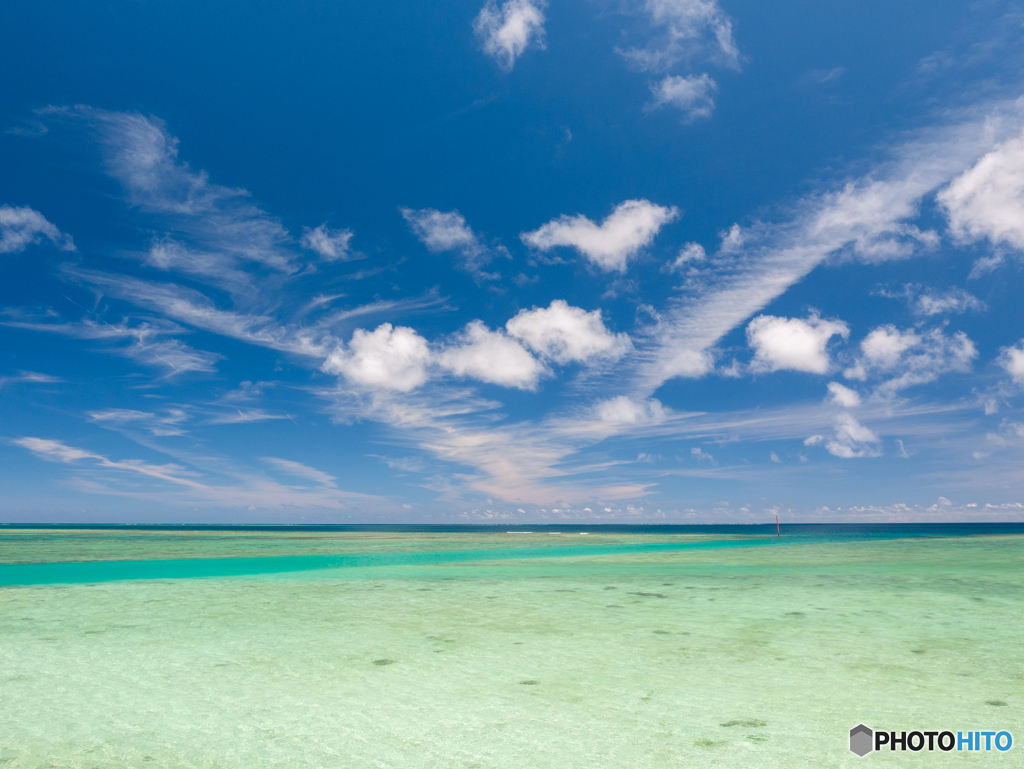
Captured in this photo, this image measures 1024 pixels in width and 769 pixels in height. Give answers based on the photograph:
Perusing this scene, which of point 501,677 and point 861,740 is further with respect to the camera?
point 501,677

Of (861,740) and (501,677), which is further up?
(861,740)

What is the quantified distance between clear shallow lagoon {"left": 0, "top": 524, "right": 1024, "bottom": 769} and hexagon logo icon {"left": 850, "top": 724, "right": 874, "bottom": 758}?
0.12m

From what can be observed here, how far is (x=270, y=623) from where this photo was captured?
39.2ft

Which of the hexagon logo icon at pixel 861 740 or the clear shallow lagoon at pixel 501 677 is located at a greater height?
the hexagon logo icon at pixel 861 740

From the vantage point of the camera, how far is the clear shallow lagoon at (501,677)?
5621mm

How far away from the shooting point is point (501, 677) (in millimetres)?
7887

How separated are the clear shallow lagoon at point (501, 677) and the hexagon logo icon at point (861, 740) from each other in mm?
117

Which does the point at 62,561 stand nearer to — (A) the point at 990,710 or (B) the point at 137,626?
(B) the point at 137,626

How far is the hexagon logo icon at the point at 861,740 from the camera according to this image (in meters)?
5.51

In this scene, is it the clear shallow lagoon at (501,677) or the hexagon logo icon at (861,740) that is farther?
the clear shallow lagoon at (501,677)

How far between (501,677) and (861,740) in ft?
13.5

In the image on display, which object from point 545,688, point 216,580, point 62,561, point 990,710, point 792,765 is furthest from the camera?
point 62,561

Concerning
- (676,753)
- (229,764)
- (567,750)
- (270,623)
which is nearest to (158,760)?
(229,764)

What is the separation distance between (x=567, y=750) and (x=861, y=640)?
6.79 meters
